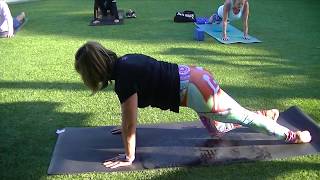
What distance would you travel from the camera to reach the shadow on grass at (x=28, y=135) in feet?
10.5

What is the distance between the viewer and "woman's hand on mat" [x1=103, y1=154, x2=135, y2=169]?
3170 mm

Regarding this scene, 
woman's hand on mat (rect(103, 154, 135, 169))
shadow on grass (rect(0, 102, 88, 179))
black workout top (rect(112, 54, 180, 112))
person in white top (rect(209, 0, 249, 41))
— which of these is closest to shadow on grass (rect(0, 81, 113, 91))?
shadow on grass (rect(0, 102, 88, 179))

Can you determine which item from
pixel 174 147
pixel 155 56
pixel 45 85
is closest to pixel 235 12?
pixel 155 56

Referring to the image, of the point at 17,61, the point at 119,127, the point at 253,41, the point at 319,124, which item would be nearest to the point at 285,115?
the point at 319,124

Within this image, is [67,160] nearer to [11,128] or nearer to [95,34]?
[11,128]

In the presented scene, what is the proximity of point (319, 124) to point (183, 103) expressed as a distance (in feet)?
4.60

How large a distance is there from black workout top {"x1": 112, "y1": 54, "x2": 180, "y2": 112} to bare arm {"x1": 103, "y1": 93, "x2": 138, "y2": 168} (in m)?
0.05

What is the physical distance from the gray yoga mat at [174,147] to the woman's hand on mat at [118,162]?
0.04 metres

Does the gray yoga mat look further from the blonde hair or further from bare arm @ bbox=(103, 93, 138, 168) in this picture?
the blonde hair

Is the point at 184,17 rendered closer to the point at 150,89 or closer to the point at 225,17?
the point at 225,17

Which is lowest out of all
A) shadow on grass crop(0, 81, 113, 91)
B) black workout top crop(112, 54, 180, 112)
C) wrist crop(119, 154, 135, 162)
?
shadow on grass crop(0, 81, 113, 91)

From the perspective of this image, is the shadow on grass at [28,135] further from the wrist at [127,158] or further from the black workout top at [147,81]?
the black workout top at [147,81]

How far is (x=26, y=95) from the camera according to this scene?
475 cm

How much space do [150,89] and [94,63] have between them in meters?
0.47
